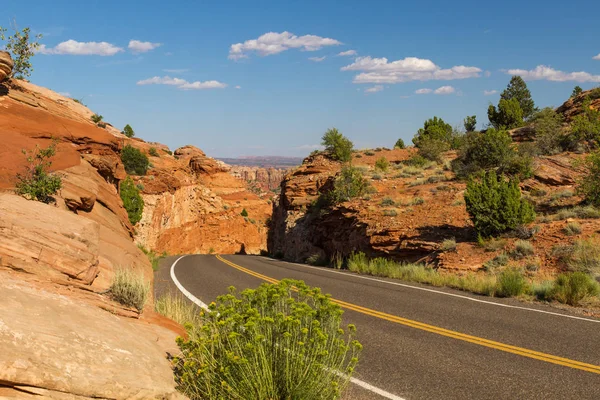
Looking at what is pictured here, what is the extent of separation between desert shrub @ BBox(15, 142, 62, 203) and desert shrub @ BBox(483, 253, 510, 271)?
11.9 meters

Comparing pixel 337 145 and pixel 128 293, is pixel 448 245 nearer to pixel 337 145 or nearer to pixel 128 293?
pixel 128 293

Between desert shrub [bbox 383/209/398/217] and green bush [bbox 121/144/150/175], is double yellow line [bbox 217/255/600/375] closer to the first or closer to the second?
desert shrub [bbox 383/209/398/217]

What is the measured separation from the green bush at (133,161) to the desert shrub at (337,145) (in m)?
19.4

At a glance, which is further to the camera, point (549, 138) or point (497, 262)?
point (549, 138)

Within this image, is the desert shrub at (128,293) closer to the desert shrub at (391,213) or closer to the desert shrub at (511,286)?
the desert shrub at (511,286)

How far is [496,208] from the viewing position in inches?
642

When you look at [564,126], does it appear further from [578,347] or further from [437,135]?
[578,347]

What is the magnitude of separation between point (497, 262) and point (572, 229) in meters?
2.93

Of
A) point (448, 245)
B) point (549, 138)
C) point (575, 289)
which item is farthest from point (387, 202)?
point (575, 289)

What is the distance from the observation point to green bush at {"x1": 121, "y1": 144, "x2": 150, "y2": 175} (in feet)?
153

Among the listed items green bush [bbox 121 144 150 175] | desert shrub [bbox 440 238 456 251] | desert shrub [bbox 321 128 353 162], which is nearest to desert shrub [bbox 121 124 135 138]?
green bush [bbox 121 144 150 175]

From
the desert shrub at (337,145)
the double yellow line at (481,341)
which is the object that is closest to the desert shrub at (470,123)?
the desert shrub at (337,145)

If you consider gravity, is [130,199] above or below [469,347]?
above

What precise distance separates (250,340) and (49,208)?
5.87 meters
